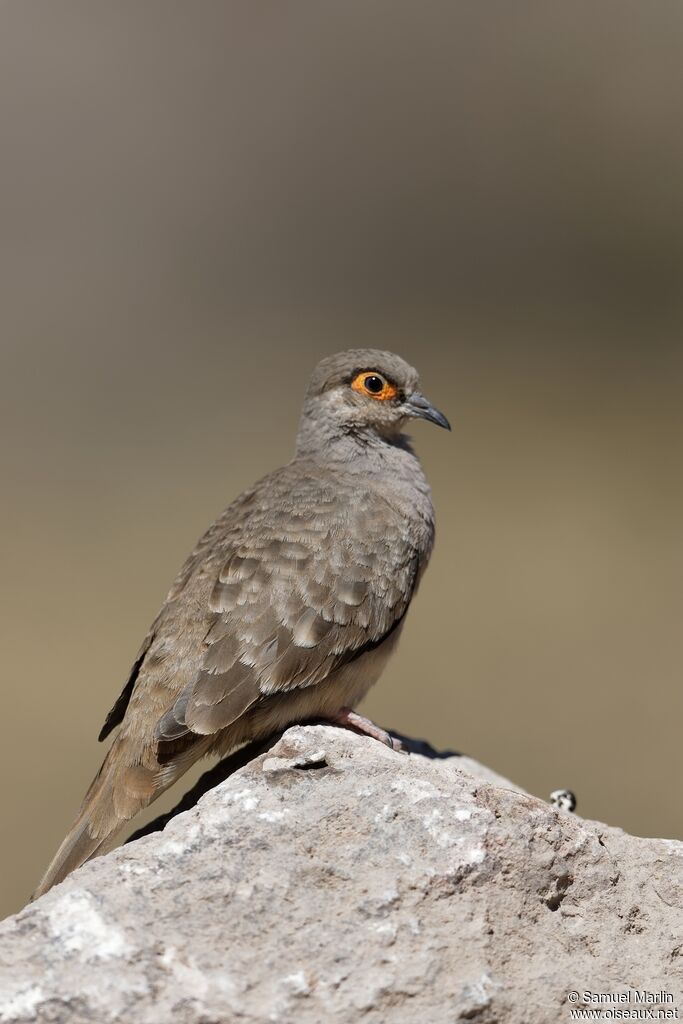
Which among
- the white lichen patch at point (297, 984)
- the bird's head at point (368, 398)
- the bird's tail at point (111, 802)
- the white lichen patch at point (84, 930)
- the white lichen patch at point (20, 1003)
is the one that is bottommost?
the white lichen patch at point (20, 1003)

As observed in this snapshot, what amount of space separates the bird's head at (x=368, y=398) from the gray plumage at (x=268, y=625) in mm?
255

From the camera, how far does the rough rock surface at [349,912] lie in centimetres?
357

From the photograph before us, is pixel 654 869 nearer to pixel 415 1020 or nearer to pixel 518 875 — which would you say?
pixel 518 875

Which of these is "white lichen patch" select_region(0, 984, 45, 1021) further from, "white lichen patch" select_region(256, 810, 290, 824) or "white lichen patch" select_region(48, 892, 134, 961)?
→ "white lichen patch" select_region(256, 810, 290, 824)

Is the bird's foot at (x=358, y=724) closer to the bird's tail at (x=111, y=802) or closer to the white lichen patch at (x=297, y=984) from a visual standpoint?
the bird's tail at (x=111, y=802)

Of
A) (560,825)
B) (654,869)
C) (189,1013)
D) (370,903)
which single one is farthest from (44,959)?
(654,869)

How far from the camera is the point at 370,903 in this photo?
3.89 m

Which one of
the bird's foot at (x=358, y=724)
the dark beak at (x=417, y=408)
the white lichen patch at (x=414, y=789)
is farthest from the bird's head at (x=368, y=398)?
the white lichen patch at (x=414, y=789)

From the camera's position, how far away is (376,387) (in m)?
6.73

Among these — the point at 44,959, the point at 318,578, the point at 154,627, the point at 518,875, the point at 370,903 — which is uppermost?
the point at 318,578

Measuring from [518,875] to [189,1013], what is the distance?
124 centimetres

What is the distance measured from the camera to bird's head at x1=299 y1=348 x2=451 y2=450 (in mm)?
6715

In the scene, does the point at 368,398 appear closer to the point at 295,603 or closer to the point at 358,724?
the point at 295,603

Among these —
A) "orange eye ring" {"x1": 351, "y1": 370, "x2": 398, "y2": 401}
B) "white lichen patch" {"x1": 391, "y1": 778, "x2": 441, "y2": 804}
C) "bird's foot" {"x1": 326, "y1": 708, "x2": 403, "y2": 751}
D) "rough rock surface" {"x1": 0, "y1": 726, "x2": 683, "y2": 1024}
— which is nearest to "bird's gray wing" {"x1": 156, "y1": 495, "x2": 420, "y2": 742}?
"bird's foot" {"x1": 326, "y1": 708, "x2": 403, "y2": 751}
